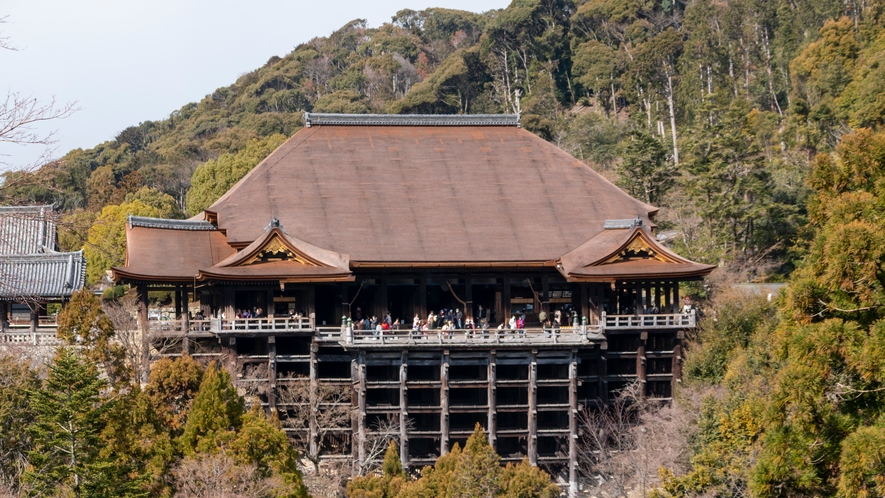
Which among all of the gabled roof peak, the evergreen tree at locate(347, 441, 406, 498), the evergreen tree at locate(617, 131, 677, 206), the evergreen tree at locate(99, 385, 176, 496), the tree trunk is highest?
the tree trunk

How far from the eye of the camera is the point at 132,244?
126 feet

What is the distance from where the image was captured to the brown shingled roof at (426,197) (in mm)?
38406

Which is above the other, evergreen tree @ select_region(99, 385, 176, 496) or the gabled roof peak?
the gabled roof peak

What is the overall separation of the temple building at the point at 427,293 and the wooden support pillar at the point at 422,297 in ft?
0.15

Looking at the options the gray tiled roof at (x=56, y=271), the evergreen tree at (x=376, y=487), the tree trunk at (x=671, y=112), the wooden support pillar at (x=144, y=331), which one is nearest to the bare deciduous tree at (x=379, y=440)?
the evergreen tree at (x=376, y=487)

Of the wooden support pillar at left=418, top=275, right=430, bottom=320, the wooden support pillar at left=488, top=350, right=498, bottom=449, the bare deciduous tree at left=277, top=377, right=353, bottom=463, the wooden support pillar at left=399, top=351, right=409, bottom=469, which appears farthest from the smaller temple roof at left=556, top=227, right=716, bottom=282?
the bare deciduous tree at left=277, top=377, right=353, bottom=463

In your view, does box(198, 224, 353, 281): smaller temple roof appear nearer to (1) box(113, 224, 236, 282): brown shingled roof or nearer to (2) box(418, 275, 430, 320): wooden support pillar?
(1) box(113, 224, 236, 282): brown shingled roof

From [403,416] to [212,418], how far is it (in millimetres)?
9065

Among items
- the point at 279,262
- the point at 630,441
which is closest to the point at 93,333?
the point at 279,262

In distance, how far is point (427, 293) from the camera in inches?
1537

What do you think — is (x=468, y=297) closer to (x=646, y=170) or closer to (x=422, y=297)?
(x=422, y=297)

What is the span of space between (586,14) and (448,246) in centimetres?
5382

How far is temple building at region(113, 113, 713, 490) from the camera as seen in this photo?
35969 millimetres

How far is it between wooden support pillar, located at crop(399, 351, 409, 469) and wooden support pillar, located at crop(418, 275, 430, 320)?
2.68 meters
